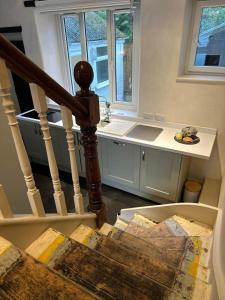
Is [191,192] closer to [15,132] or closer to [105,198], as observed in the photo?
[105,198]

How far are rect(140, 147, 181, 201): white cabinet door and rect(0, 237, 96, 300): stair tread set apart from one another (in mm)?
1643

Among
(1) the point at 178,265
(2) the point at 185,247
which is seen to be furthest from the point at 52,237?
(2) the point at 185,247

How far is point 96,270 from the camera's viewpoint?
→ 32.7 inches

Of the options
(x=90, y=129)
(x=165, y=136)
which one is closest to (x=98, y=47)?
(x=165, y=136)

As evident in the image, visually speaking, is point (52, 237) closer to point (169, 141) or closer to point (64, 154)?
point (169, 141)

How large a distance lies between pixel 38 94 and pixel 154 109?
1.88 metres

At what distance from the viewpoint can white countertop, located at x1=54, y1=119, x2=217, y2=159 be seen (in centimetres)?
200

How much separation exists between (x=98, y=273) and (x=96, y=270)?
0.01m

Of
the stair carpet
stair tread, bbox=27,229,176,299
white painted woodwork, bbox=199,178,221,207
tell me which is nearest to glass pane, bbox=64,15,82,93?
white painted woodwork, bbox=199,178,221,207

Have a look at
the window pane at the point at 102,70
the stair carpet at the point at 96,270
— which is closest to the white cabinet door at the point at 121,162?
the window pane at the point at 102,70

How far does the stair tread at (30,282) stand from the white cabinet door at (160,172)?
164cm

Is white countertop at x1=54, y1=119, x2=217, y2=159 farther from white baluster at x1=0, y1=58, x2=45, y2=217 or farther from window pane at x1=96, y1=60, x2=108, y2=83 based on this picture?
white baluster at x1=0, y1=58, x2=45, y2=217

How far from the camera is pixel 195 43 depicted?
7.21 ft

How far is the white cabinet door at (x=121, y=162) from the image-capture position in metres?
2.34
